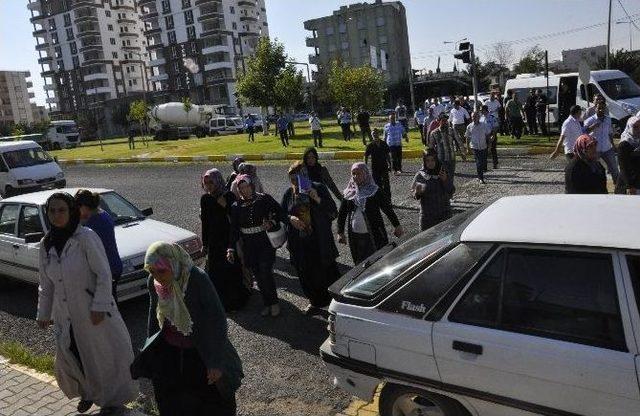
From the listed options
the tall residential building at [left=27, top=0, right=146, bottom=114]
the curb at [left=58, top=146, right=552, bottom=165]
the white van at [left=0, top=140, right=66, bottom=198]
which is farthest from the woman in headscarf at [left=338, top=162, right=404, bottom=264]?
the tall residential building at [left=27, top=0, right=146, bottom=114]

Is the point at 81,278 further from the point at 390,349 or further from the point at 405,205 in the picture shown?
Result: the point at 405,205

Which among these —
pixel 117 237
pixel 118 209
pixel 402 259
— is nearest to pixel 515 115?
pixel 118 209

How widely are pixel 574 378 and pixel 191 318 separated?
2.20 m

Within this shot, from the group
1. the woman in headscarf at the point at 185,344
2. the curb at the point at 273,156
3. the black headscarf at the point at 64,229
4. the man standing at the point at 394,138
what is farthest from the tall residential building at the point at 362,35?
the woman in headscarf at the point at 185,344

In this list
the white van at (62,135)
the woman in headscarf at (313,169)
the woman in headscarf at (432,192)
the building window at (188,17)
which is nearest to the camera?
the woman in headscarf at (432,192)

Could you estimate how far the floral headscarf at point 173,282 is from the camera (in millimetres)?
3234

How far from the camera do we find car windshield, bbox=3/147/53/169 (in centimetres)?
1830

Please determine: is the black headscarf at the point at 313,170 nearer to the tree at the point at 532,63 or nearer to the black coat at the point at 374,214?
the black coat at the point at 374,214

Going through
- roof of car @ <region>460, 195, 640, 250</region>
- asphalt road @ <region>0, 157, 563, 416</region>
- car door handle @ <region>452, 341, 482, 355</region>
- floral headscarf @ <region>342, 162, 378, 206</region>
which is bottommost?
asphalt road @ <region>0, 157, 563, 416</region>

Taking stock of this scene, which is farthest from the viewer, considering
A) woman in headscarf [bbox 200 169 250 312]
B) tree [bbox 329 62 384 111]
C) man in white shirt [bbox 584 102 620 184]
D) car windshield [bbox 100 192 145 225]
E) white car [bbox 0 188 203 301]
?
tree [bbox 329 62 384 111]

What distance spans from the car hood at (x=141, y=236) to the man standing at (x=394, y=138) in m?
7.78

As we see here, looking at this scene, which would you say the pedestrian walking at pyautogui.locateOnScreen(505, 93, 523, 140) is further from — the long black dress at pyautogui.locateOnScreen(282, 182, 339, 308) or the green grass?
the green grass

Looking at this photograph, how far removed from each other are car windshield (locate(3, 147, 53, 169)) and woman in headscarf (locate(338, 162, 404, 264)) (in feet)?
52.5

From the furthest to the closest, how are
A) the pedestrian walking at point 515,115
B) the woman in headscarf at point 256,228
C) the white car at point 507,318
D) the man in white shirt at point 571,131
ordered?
the pedestrian walking at point 515,115 < the man in white shirt at point 571,131 < the woman in headscarf at point 256,228 < the white car at point 507,318
